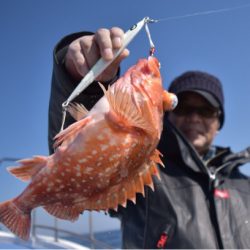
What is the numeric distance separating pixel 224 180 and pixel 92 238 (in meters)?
2.88

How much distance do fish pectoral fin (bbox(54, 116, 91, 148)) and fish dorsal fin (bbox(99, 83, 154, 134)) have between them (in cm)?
15

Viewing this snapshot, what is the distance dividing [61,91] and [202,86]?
297 centimetres

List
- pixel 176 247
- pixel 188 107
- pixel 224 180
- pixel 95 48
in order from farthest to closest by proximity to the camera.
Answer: pixel 188 107, pixel 224 180, pixel 176 247, pixel 95 48

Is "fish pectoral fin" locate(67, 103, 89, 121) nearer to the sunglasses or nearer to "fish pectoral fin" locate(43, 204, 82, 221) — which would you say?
"fish pectoral fin" locate(43, 204, 82, 221)

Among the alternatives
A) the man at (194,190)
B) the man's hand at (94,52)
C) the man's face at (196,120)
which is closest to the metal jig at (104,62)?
the man's hand at (94,52)

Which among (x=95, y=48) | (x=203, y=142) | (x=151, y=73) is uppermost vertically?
(x=203, y=142)

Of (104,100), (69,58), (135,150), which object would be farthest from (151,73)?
(69,58)

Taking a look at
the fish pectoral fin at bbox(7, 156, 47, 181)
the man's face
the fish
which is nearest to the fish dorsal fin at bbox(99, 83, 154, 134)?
the fish

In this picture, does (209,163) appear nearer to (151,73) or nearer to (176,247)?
(176,247)

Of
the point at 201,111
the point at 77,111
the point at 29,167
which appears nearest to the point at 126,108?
the point at 77,111

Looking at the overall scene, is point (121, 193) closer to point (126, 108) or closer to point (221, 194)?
point (126, 108)

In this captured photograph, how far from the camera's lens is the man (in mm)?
4285

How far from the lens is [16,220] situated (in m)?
1.86

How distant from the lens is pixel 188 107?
523 cm
